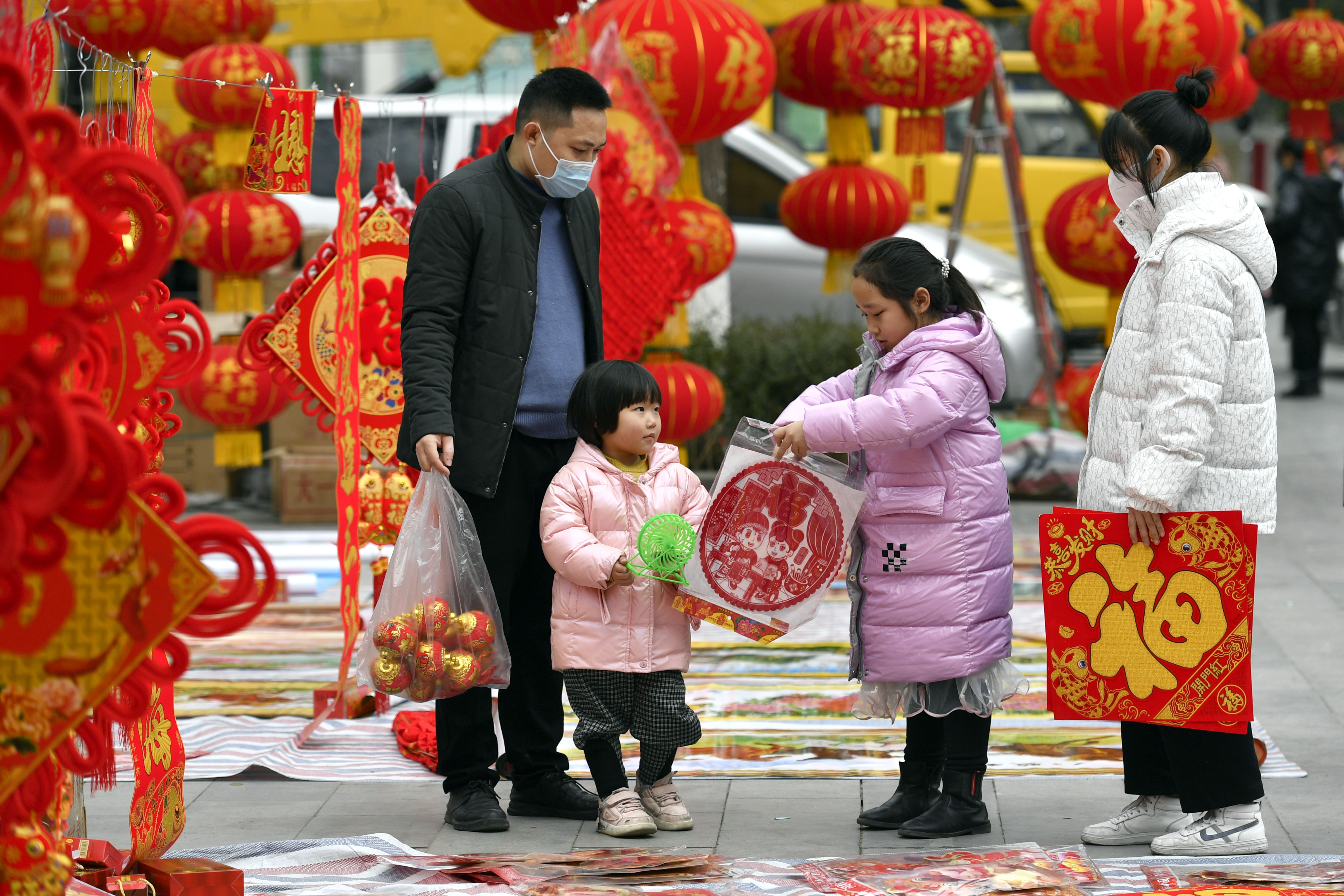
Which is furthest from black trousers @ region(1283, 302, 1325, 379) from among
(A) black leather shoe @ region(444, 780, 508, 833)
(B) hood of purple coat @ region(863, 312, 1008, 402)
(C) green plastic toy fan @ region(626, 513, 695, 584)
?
(A) black leather shoe @ region(444, 780, 508, 833)

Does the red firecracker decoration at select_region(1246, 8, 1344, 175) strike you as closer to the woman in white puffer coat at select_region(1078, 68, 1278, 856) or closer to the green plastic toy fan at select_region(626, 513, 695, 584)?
the woman in white puffer coat at select_region(1078, 68, 1278, 856)

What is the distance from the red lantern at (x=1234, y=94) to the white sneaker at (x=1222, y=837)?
5963 mm

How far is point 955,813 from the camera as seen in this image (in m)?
3.48

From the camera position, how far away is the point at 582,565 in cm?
341

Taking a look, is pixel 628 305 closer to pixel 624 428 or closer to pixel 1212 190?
pixel 624 428

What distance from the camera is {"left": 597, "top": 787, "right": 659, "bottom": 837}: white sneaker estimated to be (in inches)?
137

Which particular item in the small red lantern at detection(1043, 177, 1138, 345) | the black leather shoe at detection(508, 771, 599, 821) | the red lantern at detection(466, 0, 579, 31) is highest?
the red lantern at detection(466, 0, 579, 31)

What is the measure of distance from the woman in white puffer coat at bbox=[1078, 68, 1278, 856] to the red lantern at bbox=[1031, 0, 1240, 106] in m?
2.82

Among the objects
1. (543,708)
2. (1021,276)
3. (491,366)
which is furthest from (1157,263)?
(1021,276)

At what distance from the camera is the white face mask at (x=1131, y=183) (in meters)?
3.31

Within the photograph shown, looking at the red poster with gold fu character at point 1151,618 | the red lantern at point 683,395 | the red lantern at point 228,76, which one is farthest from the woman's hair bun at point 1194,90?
the red lantern at point 228,76

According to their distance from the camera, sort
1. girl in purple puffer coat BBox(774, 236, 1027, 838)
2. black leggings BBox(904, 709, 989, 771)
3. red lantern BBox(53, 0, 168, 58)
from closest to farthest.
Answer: girl in purple puffer coat BBox(774, 236, 1027, 838) → black leggings BBox(904, 709, 989, 771) → red lantern BBox(53, 0, 168, 58)

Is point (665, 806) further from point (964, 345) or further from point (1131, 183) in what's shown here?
point (1131, 183)

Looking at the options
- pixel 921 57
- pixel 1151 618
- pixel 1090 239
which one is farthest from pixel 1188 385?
pixel 1090 239
